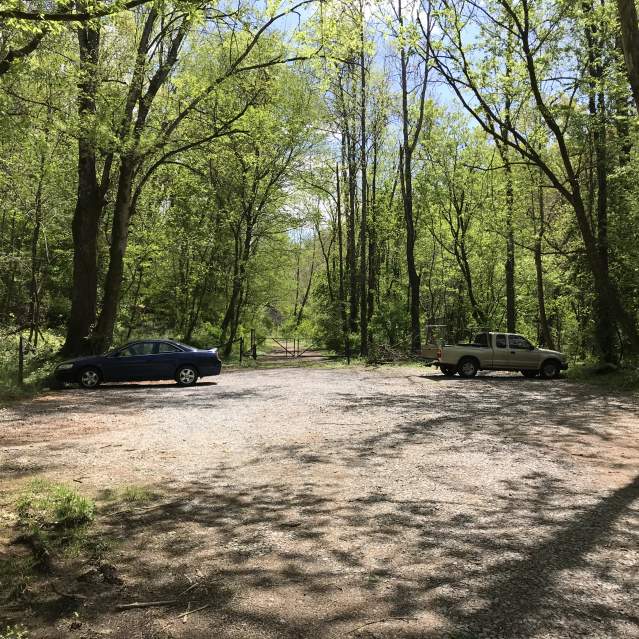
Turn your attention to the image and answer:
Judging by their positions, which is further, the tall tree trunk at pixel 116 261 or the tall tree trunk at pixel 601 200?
the tall tree trunk at pixel 601 200

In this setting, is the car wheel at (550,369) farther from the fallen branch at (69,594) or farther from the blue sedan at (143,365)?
the fallen branch at (69,594)

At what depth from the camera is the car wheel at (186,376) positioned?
18031 millimetres

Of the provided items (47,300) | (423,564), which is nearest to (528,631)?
(423,564)

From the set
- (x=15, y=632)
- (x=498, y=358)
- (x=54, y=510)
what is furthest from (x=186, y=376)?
(x=15, y=632)

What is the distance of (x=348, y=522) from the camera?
16.9 feet

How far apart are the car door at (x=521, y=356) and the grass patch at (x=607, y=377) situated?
4.32ft

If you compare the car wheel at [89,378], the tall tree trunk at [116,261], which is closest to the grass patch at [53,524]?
the car wheel at [89,378]

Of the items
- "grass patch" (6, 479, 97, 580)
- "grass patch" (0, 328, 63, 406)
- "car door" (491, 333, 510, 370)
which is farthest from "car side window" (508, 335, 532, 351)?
"grass patch" (6, 479, 97, 580)

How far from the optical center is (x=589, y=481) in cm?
Result: 671

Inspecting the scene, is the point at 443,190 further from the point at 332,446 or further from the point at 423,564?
the point at 423,564

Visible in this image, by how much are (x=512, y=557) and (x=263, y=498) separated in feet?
8.52

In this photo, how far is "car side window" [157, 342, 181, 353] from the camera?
17828 mm

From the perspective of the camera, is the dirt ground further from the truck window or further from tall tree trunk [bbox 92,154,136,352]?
the truck window

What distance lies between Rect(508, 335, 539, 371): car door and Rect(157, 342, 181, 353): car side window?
12.3 metres
